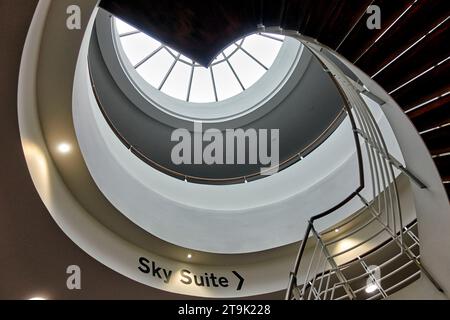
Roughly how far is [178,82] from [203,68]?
2.32 feet

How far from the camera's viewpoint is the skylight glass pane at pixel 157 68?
9109 mm

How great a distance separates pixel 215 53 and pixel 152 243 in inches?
149

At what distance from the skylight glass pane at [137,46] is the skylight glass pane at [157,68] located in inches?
7.5

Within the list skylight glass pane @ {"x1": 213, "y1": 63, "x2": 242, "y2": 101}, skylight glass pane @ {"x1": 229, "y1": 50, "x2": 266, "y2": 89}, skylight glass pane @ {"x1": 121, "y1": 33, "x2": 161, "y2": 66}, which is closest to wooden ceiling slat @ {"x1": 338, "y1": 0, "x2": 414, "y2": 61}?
skylight glass pane @ {"x1": 229, "y1": 50, "x2": 266, "y2": 89}

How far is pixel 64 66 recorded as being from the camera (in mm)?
4305

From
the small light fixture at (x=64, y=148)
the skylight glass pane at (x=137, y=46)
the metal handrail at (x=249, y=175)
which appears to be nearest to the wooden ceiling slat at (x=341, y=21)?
the small light fixture at (x=64, y=148)

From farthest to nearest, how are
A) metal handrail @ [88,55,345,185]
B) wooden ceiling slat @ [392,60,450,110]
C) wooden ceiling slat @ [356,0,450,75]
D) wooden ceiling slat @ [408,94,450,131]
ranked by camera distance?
metal handrail @ [88,55,345,185] → wooden ceiling slat @ [408,94,450,131] → wooden ceiling slat @ [392,60,450,110] → wooden ceiling slat @ [356,0,450,75]

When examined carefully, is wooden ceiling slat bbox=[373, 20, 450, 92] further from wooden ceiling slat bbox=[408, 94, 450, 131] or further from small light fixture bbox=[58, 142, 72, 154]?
small light fixture bbox=[58, 142, 72, 154]

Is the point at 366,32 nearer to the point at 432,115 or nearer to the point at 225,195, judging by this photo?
the point at 432,115

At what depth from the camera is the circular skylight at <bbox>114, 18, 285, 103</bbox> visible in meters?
9.04

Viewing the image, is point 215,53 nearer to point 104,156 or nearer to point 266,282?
point 104,156

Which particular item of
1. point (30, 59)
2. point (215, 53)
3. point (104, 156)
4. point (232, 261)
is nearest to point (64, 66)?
point (30, 59)

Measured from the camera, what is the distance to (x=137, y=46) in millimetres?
8836
